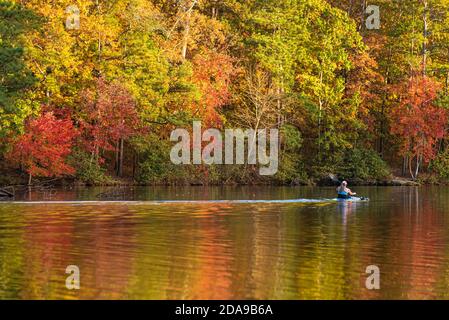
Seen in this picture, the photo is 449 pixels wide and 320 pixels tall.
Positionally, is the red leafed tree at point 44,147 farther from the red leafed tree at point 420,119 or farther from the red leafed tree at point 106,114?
the red leafed tree at point 420,119

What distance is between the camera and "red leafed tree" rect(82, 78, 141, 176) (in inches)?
2682

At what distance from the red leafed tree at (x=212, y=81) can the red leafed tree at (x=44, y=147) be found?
13.8m

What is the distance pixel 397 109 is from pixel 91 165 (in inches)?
1126

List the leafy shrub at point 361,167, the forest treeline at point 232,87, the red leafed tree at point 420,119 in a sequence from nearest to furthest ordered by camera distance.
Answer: the forest treeline at point 232,87
the leafy shrub at point 361,167
the red leafed tree at point 420,119

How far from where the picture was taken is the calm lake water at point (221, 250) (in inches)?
780

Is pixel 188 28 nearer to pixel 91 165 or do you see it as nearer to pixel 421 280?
pixel 91 165

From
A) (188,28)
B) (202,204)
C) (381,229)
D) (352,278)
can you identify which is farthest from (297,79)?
(352,278)

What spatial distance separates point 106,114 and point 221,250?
43778 mm

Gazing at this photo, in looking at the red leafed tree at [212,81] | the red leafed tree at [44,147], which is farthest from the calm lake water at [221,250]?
the red leafed tree at [212,81]

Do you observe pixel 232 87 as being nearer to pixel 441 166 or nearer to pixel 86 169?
pixel 86 169

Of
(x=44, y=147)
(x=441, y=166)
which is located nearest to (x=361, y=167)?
(x=441, y=166)

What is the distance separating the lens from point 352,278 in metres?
21.3

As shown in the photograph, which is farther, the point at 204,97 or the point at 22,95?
the point at 204,97

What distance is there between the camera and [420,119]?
79.0 metres
